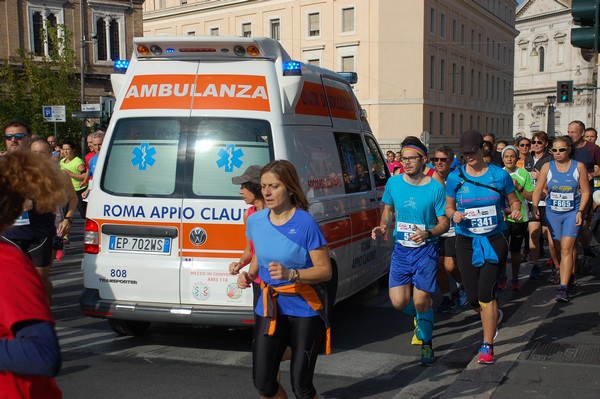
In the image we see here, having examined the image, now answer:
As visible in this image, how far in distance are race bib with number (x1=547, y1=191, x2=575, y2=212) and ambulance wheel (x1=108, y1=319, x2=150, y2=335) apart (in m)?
4.57

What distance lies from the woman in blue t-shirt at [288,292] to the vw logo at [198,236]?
1.69 meters

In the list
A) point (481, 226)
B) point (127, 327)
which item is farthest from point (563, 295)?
point (127, 327)

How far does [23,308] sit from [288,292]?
1996 mm

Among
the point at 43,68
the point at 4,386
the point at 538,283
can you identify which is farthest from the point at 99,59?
the point at 4,386

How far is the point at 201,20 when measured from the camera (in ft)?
203

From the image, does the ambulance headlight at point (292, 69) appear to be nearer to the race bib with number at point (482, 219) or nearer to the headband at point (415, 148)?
the headband at point (415, 148)

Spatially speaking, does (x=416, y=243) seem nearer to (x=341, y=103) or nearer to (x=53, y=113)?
(x=341, y=103)

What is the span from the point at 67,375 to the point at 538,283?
244 inches

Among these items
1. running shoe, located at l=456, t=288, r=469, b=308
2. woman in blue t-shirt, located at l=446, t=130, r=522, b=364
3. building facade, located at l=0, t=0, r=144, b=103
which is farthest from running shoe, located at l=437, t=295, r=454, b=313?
building facade, located at l=0, t=0, r=144, b=103

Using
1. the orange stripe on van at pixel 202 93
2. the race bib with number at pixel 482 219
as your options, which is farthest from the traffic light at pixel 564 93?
the orange stripe on van at pixel 202 93

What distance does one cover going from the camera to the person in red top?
6.92 ft

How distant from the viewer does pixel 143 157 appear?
5953 millimetres

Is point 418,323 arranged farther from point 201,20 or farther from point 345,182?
point 201,20

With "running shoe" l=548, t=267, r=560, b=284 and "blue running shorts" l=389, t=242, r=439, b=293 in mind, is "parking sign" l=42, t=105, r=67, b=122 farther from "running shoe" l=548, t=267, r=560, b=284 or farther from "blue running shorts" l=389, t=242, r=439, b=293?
Answer: "blue running shorts" l=389, t=242, r=439, b=293
